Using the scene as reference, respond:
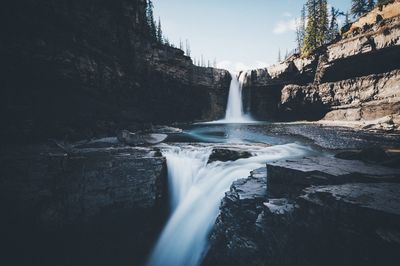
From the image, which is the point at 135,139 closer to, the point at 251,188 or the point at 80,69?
the point at 80,69

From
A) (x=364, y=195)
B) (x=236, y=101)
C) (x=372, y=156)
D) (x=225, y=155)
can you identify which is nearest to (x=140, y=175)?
(x=225, y=155)

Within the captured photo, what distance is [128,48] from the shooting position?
19641 mm

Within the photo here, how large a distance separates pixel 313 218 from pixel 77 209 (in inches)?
259

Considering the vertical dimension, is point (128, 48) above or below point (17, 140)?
above

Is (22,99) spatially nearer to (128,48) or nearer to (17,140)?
(17,140)

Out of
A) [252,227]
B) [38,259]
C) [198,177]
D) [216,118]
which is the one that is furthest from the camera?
[216,118]

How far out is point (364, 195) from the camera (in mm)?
3746

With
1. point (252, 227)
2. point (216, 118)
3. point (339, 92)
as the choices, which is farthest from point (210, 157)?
point (216, 118)

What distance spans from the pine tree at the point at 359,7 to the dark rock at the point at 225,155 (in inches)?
2145

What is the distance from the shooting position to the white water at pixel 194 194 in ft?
21.6

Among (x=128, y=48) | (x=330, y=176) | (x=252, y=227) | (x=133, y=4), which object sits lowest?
(x=252, y=227)

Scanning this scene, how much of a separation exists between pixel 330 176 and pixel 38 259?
8.25 m

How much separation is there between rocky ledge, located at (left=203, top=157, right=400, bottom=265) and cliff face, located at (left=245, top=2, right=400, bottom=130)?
49.9 ft

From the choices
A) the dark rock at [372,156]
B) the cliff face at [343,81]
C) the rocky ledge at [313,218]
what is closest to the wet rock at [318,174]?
the rocky ledge at [313,218]
